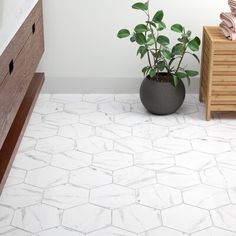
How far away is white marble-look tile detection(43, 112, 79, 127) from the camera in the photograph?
339cm

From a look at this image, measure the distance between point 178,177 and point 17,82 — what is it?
37.8 inches

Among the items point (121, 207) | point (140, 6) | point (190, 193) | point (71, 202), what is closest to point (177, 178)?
point (190, 193)

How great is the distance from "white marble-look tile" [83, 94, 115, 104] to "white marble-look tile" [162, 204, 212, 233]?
144 centimetres

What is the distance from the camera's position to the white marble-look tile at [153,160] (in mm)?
2867

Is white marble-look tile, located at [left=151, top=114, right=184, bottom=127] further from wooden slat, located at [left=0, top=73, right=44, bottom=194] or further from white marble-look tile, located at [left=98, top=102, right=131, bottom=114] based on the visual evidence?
wooden slat, located at [left=0, top=73, right=44, bottom=194]

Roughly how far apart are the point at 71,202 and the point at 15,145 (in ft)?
1.23

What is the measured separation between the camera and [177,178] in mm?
2742

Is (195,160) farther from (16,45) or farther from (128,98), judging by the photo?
(16,45)

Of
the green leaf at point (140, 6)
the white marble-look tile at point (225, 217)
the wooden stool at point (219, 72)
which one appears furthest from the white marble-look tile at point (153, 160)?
the green leaf at point (140, 6)

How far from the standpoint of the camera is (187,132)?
3.29 metres

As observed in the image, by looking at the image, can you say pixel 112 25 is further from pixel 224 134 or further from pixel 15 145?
pixel 15 145

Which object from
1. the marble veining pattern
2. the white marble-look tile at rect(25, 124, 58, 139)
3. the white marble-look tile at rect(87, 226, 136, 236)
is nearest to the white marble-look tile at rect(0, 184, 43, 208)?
the marble veining pattern

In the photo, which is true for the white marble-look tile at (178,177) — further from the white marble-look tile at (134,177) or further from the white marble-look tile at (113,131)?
the white marble-look tile at (113,131)

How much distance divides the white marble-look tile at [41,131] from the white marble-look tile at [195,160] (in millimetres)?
792
